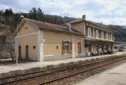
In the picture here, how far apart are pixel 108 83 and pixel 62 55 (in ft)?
51.9

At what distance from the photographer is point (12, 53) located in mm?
25281

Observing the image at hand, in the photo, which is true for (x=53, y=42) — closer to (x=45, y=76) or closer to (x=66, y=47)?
(x=66, y=47)

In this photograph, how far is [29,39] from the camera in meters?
23.6

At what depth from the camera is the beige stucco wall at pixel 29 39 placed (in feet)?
72.2

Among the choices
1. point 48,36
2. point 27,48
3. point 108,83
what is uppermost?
point 48,36

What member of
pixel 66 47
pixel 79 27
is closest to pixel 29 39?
pixel 66 47

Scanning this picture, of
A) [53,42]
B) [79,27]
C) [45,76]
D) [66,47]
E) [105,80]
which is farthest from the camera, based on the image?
[79,27]

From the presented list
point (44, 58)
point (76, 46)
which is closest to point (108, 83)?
point (44, 58)

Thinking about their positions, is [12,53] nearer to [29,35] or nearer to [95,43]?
[29,35]

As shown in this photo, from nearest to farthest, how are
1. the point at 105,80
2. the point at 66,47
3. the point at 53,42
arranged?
the point at 105,80
the point at 53,42
the point at 66,47

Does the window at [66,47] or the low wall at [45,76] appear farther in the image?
the window at [66,47]

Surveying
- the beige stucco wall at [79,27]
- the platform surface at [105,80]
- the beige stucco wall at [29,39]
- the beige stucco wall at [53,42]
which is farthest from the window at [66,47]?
the platform surface at [105,80]

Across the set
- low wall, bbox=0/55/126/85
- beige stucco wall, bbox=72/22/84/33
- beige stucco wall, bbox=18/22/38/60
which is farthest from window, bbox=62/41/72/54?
low wall, bbox=0/55/126/85

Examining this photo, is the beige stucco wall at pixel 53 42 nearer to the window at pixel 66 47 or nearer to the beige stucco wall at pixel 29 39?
the window at pixel 66 47
